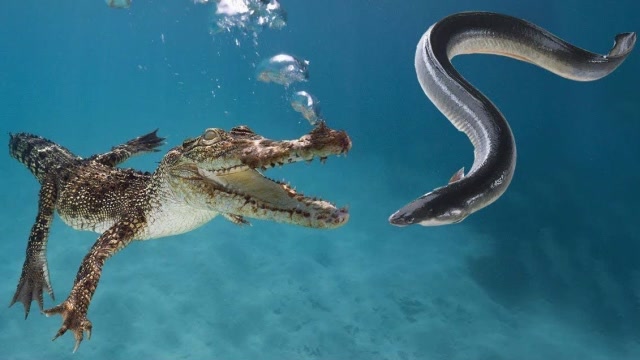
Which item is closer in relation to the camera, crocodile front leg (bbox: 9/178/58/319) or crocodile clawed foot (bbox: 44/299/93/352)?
crocodile clawed foot (bbox: 44/299/93/352)

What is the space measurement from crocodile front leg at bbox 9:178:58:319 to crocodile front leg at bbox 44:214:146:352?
884mm

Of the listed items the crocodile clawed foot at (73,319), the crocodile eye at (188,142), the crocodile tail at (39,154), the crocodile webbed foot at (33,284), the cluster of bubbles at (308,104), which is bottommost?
the crocodile clawed foot at (73,319)

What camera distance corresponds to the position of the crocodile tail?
4586mm

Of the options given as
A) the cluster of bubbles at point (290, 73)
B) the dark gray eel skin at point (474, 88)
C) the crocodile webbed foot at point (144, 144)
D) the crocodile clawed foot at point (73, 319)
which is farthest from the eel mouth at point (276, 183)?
the cluster of bubbles at point (290, 73)

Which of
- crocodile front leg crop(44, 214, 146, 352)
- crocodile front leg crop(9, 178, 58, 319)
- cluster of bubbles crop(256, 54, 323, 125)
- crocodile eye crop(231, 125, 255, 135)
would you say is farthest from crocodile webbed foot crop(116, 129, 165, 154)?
cluster of bubbles crop(256, 54, 323, 125)

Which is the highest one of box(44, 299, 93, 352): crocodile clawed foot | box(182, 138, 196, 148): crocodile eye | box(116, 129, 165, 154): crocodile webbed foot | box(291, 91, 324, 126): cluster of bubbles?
box(291, 91, 324, 126): cluster of bubbles

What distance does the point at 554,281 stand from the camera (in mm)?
14352

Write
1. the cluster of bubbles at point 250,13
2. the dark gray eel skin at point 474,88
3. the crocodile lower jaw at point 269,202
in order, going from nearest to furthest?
the dark gray eel skin at point 474,88
the crocodile lower jaw at point 269,202
the cluster of bubbles at point 250,13

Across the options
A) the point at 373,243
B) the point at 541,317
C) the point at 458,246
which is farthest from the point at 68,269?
the point at 541,317

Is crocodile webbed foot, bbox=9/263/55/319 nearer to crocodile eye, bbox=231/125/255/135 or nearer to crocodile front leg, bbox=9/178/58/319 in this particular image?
crocodile front leg, bbox=9/178/58/319

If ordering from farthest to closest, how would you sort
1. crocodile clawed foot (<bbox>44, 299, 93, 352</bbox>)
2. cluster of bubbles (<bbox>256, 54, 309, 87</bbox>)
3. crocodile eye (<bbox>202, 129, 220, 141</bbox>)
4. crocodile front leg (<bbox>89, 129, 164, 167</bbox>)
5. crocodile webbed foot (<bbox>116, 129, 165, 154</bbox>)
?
cluster of bubbles (<bbox>256, 54, 309, 87</bbox>) → crocodile webbed foot (<bbox>116, 129, 165, 154</bbox>) → crocodile front leg (<bbox>89, 129, 164, 167</bbox>) → crocodile eye (<bbox>202, 129, 220, 141</bbox>) → crocodile clawed foot (<bbox>44, 299, 93, 352</bbox>)

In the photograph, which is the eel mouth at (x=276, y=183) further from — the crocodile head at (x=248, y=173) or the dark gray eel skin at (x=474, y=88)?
the dark gray eel skin at (x=474, y=88)

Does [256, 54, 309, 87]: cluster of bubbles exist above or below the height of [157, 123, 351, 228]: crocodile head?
above

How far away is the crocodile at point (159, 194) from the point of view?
9.16 feet
